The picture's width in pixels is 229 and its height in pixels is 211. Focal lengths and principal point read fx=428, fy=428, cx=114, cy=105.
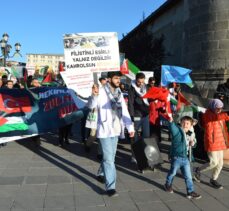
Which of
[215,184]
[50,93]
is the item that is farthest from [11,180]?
[50,93]

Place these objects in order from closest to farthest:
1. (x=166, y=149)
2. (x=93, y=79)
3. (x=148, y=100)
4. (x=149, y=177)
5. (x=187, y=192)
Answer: (x=187, y=192) < (x=93, y=79) < (x=149, y=177) < (x=148, y=100) < (x=166, y=149)

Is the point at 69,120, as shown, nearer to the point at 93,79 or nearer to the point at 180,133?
the point at 93,79

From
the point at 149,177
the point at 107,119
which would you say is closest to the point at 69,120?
the point at 149,177

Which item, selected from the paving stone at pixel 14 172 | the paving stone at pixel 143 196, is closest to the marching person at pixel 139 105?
the paving stone at pixel 143 196

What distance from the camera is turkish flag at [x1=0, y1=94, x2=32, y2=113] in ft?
30.7

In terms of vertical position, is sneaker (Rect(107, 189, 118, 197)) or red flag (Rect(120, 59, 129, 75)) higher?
red flag (Rect(120, 59, 129, 75))

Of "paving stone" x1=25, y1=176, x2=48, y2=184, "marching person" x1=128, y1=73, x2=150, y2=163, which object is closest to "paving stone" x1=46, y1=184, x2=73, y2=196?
"paving stone" x1=25, y1=176, x2=48, y2=184

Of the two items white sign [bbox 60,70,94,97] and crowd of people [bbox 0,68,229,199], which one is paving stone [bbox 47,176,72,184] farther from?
white sign [bbox 60,70,94,97]

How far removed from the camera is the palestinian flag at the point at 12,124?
30.0ft

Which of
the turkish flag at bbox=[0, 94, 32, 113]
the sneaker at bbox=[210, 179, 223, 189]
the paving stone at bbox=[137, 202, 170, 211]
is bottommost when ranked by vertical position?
the sneaker at bbox=[210, 179, 223, 189]

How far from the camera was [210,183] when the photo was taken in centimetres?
682

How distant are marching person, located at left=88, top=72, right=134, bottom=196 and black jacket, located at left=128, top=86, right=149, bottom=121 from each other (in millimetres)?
1861

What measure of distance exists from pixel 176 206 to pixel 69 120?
4.79m

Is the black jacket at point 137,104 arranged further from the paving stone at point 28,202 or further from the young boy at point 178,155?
the paving stone at point 28,202
